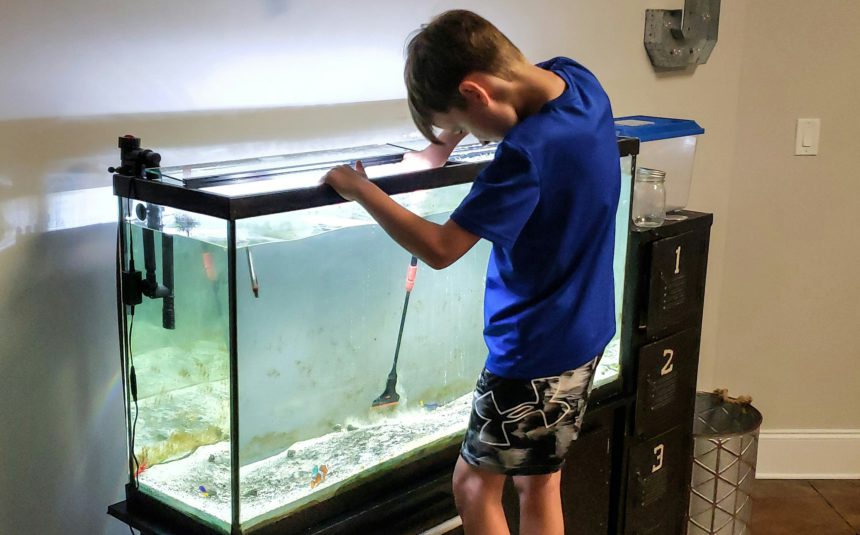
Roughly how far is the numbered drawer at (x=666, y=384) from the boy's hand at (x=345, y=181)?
94 centimetres

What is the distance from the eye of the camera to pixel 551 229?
5.11 feet

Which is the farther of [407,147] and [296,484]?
[407,147]

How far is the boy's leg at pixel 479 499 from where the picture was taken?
1.71 meters

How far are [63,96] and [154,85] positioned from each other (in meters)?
0.17

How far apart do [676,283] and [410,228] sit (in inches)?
37.6

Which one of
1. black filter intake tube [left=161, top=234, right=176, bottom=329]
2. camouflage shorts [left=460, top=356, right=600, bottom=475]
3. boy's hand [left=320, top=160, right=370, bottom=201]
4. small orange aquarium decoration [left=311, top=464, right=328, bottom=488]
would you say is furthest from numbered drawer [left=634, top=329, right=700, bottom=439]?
black filter intake tube [left=161, top=234, right=176, bottom=329]

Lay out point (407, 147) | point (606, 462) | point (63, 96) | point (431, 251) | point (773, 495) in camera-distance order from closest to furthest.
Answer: point (431, 251), point (63, 96), point (407, 147), point (606, 462), point (773, 495)

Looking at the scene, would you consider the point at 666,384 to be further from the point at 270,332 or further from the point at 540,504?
the point at 270,332

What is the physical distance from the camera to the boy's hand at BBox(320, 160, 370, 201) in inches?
59.0

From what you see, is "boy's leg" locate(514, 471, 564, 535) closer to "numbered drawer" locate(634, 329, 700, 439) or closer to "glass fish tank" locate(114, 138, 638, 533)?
"glass fish tank" locate(114, 138, 638, 533)

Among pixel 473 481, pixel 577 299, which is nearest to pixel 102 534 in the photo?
pixel 473 481

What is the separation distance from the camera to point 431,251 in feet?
4.85

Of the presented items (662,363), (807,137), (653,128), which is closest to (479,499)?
(662,363)

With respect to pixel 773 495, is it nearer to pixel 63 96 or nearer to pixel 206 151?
pixel 206 151
